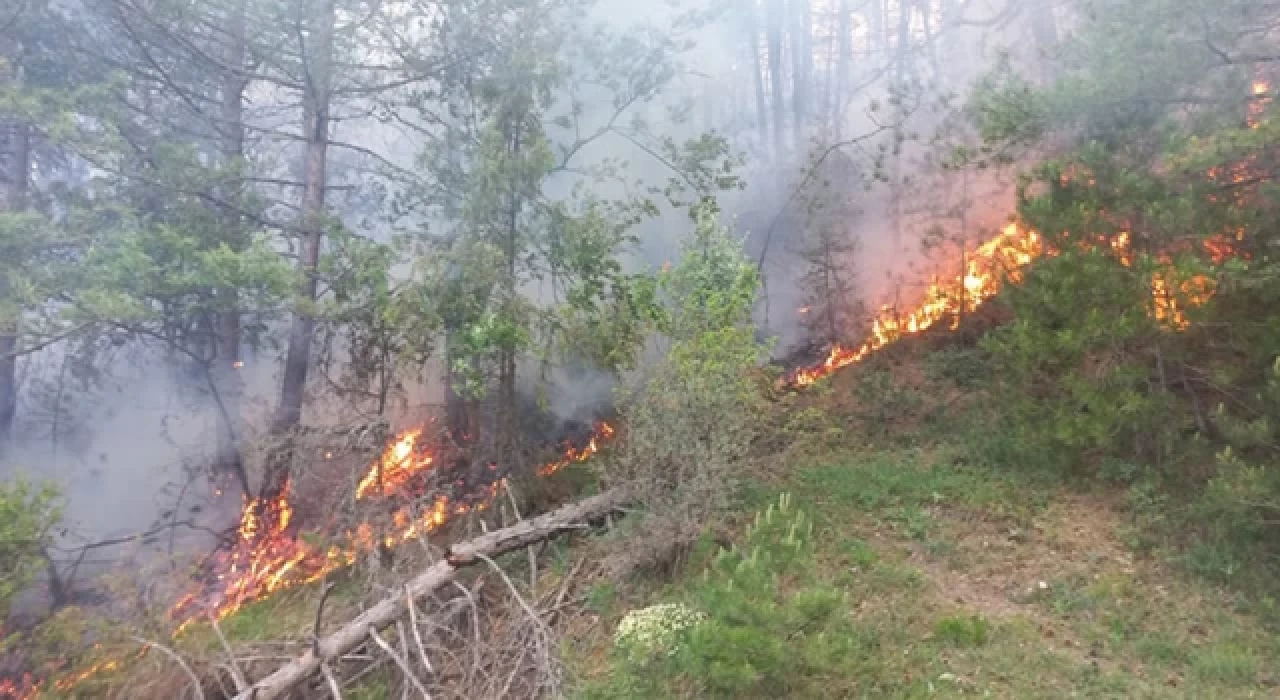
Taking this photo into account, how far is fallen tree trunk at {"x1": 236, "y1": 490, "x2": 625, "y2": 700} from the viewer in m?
5.35

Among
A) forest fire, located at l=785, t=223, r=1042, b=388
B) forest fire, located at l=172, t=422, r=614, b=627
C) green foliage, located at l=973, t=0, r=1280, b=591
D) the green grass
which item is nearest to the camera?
the green grass

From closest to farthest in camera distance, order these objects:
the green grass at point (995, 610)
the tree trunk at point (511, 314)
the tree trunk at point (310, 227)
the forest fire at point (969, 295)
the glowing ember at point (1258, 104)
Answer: the green grass at point (995, 610), the glowing ember at point (1258, 104), the forest fire at point (969, 295), the tree trunk at point (511, 314), the tree trunk at point (310, 227)

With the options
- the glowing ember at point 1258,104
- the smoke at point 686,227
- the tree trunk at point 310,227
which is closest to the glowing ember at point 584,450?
the smoke at point 686,227

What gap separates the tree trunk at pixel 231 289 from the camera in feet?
30.9

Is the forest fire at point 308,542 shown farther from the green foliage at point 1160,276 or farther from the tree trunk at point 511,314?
the green foliage at point 1160,276

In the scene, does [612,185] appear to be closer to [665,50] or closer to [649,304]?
[665,50]

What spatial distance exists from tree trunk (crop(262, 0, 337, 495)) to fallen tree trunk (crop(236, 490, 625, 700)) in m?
3.24

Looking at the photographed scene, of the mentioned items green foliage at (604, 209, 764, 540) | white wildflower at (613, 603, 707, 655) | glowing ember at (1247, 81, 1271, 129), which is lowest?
white wildflower at (613, 603, 707, 655)

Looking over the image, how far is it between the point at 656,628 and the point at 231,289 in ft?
21.9

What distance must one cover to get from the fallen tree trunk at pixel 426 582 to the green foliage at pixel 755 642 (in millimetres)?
1754

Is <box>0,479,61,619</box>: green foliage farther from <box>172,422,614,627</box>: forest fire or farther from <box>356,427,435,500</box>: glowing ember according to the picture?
<box>356,427,435,500</box>: glowing ember

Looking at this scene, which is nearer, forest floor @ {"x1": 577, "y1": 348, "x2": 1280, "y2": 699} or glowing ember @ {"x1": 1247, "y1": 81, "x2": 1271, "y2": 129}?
forest floor @ {"x1": 577, "y1": 348, "x2": 1280, "y2": 699}

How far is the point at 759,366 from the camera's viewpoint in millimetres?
7102

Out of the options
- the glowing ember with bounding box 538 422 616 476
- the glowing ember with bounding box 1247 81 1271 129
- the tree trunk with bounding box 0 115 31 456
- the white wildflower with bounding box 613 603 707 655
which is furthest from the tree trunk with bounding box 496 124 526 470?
the glowing ember with bounding box 1247 81 1271 129
